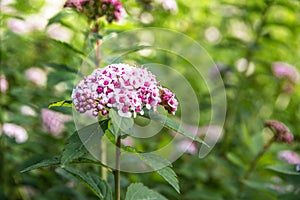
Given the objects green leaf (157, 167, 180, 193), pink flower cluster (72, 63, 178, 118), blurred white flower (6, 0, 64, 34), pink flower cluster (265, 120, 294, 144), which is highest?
blurred white flower (6, 0, 64, 34)

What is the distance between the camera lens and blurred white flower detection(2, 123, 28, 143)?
272 centimetres

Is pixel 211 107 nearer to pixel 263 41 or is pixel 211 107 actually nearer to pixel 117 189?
pixel 263 41

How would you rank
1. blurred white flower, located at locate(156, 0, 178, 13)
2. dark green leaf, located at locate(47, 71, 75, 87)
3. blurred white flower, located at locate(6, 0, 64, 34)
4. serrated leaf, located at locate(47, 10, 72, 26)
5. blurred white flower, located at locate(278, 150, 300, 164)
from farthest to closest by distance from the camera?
1. blurred white flower, located at locate(6, 0, 64, 34)
2. blurred white flower, located at locate(156, 0, 178, 13)
3. blurred white flower, located at locate(278, 150, 300, 164)
4. dark green leaf, located at locate(47, 71, 75, 87)
5. serrated leaf, located at locate(47, 10, 72, 26)

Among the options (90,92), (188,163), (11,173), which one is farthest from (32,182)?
(90,92)

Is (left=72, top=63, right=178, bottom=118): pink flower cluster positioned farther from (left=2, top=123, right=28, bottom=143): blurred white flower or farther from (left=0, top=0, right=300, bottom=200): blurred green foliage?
(left=2, top=123, right=28, bottom=143): blurred white flower

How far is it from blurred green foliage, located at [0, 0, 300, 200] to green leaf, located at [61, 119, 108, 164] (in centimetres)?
67

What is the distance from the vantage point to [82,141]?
1.44 meters

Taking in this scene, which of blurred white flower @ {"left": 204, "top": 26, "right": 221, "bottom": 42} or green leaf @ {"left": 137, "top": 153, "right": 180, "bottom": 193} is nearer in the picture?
green leaf @ {"left": 137, "top": 153, "right": 180, "bottom": 193}

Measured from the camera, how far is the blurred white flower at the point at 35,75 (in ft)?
11.4

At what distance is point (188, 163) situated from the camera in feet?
→ 9.36

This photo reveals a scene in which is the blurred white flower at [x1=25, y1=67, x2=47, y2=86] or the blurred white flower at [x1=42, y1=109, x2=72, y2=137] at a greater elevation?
the blurred white flower at [x1=25, y1=67, x2=47, y2=86]

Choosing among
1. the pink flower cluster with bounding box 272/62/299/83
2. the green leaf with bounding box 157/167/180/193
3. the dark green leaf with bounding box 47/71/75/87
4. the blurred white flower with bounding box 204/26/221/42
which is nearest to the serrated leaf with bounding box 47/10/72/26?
the dark green leaf with bounding box 47/71/75/87

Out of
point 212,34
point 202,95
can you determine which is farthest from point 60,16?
point 212,34

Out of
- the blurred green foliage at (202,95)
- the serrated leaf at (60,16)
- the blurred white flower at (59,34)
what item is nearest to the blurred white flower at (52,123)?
the blurred green foliage at (202,95)
